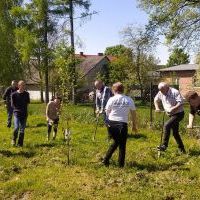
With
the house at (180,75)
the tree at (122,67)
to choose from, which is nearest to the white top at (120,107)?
the tree at (122,67)

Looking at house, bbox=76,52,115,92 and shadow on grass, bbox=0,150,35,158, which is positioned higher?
house, bbox=76,52,115,92

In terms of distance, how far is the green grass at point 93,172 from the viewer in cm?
871

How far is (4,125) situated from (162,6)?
17.2m

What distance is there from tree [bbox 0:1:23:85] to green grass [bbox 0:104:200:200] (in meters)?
35.2

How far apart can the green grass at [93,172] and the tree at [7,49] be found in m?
A: 35.2

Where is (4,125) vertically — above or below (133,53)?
below

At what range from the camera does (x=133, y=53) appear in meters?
56.1

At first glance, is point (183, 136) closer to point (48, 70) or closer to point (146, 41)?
point (146, 41)

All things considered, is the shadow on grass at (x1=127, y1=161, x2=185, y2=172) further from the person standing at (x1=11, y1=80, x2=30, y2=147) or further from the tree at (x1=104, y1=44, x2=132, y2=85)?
the tree at (x1=104, y1=44, x2=132, y2=85)

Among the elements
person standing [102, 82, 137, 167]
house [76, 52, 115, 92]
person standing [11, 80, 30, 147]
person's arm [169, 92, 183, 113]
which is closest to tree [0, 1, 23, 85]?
house [76, 52, 115, 92]

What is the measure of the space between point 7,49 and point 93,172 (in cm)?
4085

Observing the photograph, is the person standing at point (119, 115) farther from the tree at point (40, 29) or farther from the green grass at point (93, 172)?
the tree at point (40, 29)

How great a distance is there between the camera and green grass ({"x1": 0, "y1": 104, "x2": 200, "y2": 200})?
871cm

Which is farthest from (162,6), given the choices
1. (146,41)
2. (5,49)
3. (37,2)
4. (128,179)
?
(128,179)
